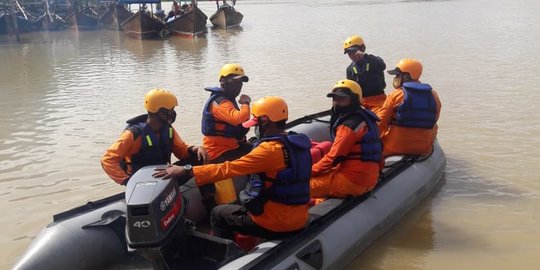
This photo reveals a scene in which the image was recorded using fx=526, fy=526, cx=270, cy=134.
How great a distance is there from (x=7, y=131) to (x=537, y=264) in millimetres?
7797

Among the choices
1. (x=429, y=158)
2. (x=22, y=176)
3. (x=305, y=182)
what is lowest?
(x=22, y=176)

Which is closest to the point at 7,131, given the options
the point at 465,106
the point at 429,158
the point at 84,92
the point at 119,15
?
the point at 84,92

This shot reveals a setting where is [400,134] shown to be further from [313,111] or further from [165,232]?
[313,111]

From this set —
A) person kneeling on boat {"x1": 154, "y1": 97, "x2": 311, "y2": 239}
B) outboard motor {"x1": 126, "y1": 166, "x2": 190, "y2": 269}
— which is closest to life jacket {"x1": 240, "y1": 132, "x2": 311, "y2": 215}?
person kneeling on boat {"x1": 154, "y1": 97, "x2": 311, "y2": 239}

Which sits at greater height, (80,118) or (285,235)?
(285,235)

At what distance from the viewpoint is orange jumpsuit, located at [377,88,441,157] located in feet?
17.8

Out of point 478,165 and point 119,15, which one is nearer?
point 478,165

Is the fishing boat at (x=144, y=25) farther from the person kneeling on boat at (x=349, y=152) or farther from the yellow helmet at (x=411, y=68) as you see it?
the person kneeling on boat at (x=349, y=152)

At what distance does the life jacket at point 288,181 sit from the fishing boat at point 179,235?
0.30 metres

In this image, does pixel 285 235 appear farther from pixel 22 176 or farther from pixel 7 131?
pixel 7 131

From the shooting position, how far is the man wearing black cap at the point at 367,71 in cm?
642

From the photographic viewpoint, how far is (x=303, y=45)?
18.9 m

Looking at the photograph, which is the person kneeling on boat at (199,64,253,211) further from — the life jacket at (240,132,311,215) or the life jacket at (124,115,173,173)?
the life jacket at (240,132,311,215)

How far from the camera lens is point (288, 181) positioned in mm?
3314
